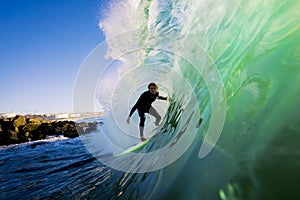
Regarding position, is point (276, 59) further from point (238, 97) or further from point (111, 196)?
point (111, 196)

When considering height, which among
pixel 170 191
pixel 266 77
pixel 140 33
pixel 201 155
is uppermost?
pixel 140 33

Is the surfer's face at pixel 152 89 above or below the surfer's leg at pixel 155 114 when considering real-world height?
above

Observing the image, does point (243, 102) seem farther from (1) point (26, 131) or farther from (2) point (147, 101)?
(1) point (26, 131)

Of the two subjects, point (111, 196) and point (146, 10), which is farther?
point (146, 10)

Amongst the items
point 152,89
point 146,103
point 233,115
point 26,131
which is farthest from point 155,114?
point 26,131

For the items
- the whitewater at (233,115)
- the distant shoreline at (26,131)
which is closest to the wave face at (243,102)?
the whitewater at (233,115)

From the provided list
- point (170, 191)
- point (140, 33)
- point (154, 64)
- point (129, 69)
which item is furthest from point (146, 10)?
point (170, 191)

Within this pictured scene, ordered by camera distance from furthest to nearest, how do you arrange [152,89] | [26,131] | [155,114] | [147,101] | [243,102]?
[26,131]
[155,114]
[147,101]
[152,89]
[243,102]

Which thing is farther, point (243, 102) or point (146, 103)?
point (146, 103)

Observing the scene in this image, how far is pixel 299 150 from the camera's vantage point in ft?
4.33

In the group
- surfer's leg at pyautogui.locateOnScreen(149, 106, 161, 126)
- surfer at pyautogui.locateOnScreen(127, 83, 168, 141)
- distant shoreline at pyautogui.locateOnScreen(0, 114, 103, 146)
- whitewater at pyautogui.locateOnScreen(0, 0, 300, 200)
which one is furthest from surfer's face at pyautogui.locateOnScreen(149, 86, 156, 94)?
distant shoreline at pyautogui.locateOnScreen(0, 114, 103, 146)

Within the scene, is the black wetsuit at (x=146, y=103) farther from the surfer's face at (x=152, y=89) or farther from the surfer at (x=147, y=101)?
the surfer's face at (x=152, y=89)

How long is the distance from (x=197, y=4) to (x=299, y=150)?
3.12 meters

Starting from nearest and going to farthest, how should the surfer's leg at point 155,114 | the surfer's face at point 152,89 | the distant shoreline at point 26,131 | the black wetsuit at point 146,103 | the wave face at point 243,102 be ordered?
1. the wave face at point 243,102
2. the surfer's face at point 152,89
3. the black wetsuit at point 146,103
4. the surfer's leg at point 155,114
5. the distant shoreline at point 26,131
